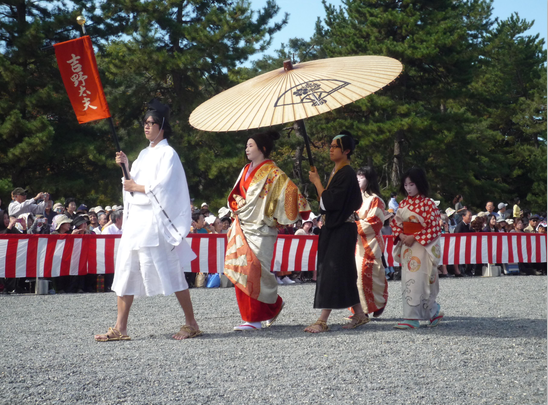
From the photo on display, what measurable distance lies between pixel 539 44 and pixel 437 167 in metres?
14.1

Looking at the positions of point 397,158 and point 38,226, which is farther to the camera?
point 397,158

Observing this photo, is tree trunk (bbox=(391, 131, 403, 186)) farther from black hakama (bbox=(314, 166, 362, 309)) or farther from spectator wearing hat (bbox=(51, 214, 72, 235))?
black hakama (bbox=(314, 166, 362, 309))

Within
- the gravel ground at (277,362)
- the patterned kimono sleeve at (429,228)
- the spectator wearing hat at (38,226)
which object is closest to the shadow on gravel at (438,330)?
the gravel ground at (277,362)

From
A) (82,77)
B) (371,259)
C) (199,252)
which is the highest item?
(82,77)

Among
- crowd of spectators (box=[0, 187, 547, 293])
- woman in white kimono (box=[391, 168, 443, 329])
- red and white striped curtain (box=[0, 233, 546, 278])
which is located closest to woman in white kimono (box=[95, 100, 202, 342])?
woman in white kimono (box=[391, 168, 443, 329])

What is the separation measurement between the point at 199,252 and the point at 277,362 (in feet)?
20.1

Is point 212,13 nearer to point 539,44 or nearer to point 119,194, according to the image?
point 119,194

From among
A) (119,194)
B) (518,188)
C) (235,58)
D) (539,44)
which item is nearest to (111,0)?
(235,58)

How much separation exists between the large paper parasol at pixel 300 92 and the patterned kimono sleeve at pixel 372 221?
5.35ft

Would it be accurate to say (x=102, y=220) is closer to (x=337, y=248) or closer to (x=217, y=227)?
(x=217, y=227)

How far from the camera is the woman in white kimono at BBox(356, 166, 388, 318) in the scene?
225 inches

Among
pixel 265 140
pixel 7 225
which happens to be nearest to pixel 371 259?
pixel 265 140

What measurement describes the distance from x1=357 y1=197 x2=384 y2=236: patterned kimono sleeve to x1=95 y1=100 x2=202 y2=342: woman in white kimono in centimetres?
184

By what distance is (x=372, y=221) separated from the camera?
5.82 metres
